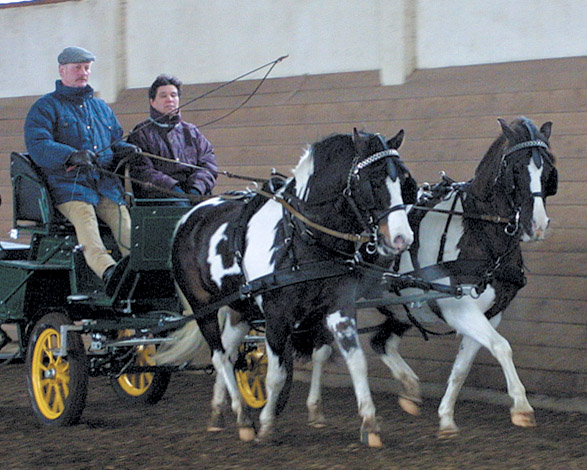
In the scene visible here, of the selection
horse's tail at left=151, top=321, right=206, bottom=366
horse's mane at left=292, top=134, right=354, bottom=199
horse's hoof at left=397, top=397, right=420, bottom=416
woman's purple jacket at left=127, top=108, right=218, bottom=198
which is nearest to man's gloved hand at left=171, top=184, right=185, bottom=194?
woman's purple jacket at left=127, top=108, right=218, bottom=198

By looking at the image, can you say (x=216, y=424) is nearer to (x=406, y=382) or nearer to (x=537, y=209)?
(x=406, y=382)

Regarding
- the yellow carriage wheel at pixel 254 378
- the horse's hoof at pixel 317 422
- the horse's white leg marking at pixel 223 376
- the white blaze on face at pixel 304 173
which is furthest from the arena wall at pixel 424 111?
the white blaze on face at pixel 304 173

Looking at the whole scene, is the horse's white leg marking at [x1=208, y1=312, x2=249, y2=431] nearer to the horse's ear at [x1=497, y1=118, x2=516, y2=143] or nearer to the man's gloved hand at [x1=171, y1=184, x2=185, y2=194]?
the man's gloved hand at [x1=171, y1=184, x2=185, y2=194]

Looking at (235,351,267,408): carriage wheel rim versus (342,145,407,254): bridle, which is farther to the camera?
(235,351,267,408): carriage wheel rim

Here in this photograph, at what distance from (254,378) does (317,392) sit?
0.67 m

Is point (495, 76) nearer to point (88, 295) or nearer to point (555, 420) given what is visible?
point (555, 420)

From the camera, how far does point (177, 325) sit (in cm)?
662

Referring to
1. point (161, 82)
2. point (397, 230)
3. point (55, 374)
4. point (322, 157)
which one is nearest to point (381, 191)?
point (397, 230)

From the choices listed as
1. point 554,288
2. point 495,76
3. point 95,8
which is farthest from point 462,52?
point 95,8

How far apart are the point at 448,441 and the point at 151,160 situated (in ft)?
8.86

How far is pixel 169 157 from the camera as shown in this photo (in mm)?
7102

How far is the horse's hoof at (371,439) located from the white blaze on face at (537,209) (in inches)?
55.4

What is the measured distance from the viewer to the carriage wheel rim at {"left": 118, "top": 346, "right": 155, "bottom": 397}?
25.0 ft

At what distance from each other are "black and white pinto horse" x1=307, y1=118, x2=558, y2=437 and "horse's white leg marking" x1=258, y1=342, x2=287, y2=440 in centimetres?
62
